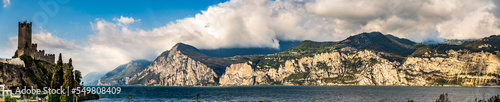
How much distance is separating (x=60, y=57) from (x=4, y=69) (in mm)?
14829

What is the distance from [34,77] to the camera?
109062mm

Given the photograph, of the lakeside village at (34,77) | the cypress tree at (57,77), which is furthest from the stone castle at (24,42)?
the cypress tree at (57,77)

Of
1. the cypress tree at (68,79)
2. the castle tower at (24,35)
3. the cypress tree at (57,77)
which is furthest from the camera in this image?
the castle tower at (24,35)

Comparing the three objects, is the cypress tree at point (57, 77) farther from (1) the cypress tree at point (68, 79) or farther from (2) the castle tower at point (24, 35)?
(2) the castle tower at point (24, 35)

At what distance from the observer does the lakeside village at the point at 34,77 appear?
89.1m

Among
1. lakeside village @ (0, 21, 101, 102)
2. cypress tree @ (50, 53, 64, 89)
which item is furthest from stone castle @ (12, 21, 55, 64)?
cypress tree @ (50, 53, 64, 89)

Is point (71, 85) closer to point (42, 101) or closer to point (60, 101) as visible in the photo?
point (60, 101)

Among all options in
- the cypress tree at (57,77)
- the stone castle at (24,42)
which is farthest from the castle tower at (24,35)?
the cypress tree at (57,77)

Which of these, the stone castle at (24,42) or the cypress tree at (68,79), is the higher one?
the stone castle at (24,42)

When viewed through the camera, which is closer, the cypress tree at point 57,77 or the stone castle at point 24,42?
the cypress tree at point 57,77

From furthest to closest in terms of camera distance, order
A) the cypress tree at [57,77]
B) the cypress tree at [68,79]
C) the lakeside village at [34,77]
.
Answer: the cypress tree at [68,79], the cypress tree at [57,77], the lakeside village at [34,77]

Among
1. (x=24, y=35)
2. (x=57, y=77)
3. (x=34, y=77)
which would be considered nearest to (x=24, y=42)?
(x=24, y=35)

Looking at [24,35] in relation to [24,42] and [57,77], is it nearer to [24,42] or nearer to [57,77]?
[24,42]

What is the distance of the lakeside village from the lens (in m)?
89.1
